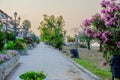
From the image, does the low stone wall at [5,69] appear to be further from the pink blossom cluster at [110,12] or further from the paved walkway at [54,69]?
the pink blossom cluster at [110,12]

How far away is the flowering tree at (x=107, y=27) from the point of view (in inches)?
615

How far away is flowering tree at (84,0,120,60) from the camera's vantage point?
1563 cm

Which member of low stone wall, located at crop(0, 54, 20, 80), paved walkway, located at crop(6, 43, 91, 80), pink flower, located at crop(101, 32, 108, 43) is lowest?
paved walkway, located at crop(6, 43, 91, 80)

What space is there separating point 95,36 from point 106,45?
65cm

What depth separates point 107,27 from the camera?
16359 millimetres

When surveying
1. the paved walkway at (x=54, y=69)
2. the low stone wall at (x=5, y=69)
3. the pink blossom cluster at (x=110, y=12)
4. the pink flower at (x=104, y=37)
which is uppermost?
the pink blossom cluster at (x=110, y=12)

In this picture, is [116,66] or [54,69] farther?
[54,69]

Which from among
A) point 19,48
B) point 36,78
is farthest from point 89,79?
point 19,48

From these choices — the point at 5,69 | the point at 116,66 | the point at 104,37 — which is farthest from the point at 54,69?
the point at 116,66

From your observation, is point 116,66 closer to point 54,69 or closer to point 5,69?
point 5,69

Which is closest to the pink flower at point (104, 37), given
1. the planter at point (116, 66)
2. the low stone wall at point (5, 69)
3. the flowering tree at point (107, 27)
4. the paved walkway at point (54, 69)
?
the flowering tree at point (107, 27)

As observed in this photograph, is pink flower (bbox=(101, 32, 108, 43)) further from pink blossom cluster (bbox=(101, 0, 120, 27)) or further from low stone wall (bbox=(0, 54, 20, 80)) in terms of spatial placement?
low stone wall (bbox=(0, 54, 20, 80))

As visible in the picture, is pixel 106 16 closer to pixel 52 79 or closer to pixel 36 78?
pixel 52 79

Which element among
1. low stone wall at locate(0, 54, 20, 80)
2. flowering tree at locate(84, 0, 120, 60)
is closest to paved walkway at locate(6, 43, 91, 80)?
low stone wall at locate(0, 54, 20, 80)
